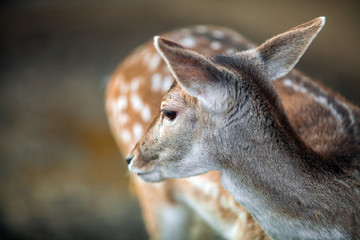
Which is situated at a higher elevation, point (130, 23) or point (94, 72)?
point (130, 23)

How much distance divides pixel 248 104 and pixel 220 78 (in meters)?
0.15

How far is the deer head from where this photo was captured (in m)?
1.54

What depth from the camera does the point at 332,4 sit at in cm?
553

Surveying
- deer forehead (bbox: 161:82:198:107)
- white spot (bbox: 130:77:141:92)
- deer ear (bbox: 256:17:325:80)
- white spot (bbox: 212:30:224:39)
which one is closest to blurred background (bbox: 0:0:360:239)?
white spot (bbox: 130:77:141:92)

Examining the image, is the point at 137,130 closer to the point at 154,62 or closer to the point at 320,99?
the point at 154,62

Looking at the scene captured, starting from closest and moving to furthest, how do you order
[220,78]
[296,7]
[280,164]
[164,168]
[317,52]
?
[220,78], [280,164], [164,168], [317,52], [296,7]

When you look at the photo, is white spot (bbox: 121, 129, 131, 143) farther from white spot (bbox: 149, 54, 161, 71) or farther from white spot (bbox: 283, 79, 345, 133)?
white spot (bbox: 283, 79, 345, 133)

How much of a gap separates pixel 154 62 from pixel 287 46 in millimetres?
1286

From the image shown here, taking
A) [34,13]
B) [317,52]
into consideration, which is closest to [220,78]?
[317,52]

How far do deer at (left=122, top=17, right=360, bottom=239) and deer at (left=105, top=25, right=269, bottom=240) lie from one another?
0.62 m

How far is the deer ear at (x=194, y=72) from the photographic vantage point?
143 cm

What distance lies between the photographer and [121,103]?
2.98m

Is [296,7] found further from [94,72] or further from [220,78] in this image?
[220,78]

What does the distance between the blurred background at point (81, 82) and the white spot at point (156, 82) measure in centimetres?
142
